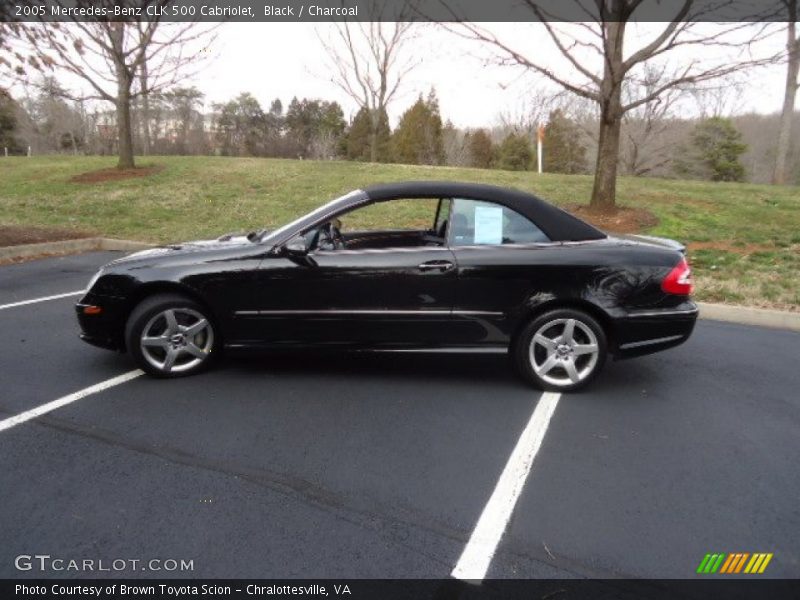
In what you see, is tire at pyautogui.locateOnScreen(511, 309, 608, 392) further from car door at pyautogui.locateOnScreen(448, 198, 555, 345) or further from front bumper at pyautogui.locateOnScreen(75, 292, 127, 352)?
front bumper at pyautogui.locateOnScreen(75, 292, 127, 352)

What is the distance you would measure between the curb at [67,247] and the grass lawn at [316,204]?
1.60 feet

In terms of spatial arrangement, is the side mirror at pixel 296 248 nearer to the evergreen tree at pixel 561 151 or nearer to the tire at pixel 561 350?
the tire at pixel 561 350

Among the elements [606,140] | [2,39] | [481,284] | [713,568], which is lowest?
[713,568]

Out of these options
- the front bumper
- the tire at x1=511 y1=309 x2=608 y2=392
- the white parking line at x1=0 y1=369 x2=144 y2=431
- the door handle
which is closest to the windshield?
the door handle

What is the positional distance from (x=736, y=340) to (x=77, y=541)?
5.57 meters

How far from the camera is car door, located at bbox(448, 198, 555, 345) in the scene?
12.5 ft

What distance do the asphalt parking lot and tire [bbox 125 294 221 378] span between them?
0.50 feet

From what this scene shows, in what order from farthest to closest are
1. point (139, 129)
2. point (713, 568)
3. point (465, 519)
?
point (139, 129) → point (465, 519) → point (713, 568)

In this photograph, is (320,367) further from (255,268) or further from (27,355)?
(27,355)

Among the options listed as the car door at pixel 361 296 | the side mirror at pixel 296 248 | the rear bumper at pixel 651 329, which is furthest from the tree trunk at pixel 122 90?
the rear bumper at pixel 651 329

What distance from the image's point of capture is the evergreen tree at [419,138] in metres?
43.7

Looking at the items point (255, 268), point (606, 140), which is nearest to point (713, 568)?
point (255, 268)

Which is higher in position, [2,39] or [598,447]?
[2,39]

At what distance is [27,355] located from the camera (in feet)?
14.4
